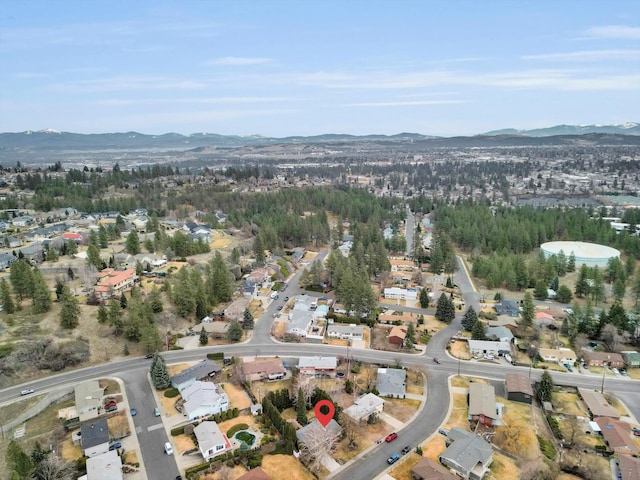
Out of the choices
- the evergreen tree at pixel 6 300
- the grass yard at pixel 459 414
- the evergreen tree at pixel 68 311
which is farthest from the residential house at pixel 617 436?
the evergreen tree at pixel 6 300

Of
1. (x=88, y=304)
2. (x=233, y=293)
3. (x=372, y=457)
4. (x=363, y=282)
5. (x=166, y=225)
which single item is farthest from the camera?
(x=166, y=225)

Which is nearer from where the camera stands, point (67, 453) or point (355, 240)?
point (67, 453)

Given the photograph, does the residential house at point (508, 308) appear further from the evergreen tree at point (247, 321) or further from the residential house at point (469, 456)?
the evergreen tree at point (247, 321)

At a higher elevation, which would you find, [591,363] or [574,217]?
[574,217]

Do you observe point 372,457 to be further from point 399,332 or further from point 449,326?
point 449,326

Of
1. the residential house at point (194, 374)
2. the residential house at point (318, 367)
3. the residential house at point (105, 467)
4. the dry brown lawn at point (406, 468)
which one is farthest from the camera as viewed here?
the residential house at point (318, 367)

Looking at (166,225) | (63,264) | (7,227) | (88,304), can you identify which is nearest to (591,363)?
(88,304)

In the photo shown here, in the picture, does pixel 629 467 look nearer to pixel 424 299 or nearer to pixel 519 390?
pixel 519 390
